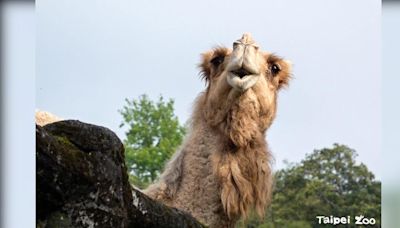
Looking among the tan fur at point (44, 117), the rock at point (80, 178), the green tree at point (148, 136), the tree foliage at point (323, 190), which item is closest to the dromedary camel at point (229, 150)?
the tree foliage at point (323, 190)

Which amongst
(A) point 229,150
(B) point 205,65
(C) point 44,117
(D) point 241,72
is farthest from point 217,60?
(C) point 44,117

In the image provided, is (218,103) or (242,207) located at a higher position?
(218,103)

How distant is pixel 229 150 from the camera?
2.98 meters

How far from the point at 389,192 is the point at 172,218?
1136 millimetres

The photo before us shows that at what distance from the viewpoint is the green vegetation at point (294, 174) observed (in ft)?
10.6

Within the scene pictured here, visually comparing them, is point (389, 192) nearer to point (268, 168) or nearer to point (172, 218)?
point (268, 168)

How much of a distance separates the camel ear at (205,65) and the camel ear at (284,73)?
0.28 m

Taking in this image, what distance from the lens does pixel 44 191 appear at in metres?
1.72

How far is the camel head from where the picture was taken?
286cm

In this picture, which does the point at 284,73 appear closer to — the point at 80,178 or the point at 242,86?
the point at 242,86

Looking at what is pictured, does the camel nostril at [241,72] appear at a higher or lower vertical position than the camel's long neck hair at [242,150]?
higher

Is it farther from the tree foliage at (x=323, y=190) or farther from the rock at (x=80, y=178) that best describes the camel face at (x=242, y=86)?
the rock at (x=80, y=178)

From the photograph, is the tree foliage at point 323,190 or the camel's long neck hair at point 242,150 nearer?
the camel's long neck hair at point 242,150

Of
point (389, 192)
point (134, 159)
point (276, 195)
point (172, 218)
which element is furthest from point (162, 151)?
point (172, 218)
